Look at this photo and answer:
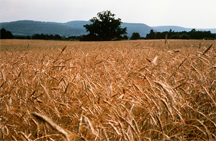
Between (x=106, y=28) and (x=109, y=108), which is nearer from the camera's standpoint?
(x=109, y=108)

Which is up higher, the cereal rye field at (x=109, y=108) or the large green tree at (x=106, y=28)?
the large green tree at (x=106, y=28)

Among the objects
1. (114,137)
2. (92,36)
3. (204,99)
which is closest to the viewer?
(114,137)

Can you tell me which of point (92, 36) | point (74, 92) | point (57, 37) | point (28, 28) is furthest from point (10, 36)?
point (28, 28)

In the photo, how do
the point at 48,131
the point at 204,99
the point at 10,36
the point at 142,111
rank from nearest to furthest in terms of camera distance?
the point at 48,131 → the point at 142,111 → the point at 204,99 → the point at 10,36

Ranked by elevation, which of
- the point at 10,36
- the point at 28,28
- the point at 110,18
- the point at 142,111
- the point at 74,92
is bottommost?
the point at 142,111

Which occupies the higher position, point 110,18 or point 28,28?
point 28,28

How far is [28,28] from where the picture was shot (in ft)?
651

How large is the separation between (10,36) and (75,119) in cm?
3275

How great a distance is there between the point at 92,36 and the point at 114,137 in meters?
40.5

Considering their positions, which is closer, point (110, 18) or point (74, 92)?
point (74, 92)

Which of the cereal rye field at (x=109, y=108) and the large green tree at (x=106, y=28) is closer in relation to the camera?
the cereal rye field at (x=109, y=108)

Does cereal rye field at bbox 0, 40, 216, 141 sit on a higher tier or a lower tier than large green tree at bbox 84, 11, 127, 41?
lower

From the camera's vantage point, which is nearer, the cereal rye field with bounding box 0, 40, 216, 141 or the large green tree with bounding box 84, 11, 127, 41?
the cereal rye field with bounding box 0, 40, 216, 141

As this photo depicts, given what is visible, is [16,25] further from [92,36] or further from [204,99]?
[204,99]
